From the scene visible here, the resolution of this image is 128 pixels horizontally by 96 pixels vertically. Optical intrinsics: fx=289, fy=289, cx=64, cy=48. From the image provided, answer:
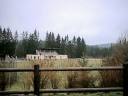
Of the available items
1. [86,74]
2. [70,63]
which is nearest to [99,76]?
[86,74]

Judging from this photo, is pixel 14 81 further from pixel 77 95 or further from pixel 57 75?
pixel 77 95

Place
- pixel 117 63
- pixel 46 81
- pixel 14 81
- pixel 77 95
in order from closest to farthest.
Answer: pixel 77 95
pixel 46 81
pixel 117 63
pixel 14 81

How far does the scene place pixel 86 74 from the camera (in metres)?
13.5

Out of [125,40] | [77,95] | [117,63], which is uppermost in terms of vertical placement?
[125,40]

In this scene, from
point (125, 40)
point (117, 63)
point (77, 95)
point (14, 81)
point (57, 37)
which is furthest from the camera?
point (57, 37)

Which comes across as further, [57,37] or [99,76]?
[57,37]

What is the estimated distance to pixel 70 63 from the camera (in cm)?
1477

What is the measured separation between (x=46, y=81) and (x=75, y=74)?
4.67 ft

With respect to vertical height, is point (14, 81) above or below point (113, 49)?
below

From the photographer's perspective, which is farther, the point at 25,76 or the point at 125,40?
the point at 125,40

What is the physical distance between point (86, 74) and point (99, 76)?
2.15 feet

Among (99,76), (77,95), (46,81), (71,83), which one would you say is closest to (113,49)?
(99,76)

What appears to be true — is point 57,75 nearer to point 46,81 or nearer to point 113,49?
point 46,81

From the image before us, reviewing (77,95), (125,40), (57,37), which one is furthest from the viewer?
(57,37)
